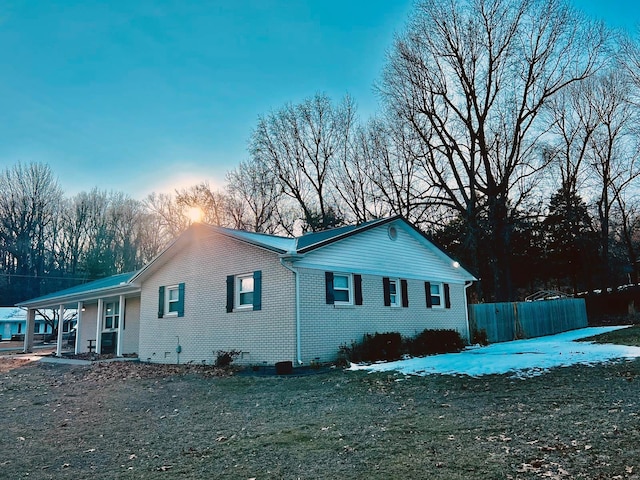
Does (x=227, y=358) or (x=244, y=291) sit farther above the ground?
(x=244, y=291)

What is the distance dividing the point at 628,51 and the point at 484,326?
45.5 ft

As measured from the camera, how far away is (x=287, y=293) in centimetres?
1268

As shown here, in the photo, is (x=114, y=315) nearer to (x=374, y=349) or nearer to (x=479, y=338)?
(x=374, y=349)

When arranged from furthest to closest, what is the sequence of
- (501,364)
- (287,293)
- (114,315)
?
1. (114,315)
2. (287,293)
3. (501,364)

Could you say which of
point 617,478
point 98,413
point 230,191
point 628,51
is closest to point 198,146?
point 98,413

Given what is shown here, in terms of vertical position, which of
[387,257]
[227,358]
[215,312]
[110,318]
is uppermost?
[387,257]

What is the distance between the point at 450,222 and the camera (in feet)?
103

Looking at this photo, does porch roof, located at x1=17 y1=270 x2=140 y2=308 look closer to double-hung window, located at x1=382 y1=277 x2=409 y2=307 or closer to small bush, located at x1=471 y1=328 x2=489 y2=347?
double-hung window, located at x1=382 y1=277 x2=409 y2=307

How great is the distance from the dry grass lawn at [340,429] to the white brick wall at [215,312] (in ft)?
8.94

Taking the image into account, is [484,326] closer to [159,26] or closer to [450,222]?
[450,222]

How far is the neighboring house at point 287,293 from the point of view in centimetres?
1288

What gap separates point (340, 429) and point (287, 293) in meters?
6.98

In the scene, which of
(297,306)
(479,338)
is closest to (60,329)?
(297,306)

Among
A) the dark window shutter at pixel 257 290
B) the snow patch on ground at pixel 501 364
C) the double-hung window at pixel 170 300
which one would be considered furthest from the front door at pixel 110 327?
the snow patch on ground at pixel 501 364
